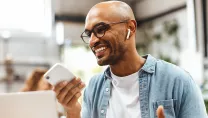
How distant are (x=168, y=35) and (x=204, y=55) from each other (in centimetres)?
113

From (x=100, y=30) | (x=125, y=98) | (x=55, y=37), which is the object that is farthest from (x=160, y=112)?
(x=55, y=37)

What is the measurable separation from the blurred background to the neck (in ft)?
9.91

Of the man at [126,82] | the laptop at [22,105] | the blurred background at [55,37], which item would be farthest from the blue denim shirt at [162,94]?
the blurred background at [55,37]

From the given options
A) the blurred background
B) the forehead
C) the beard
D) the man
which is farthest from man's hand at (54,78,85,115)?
the blurred background

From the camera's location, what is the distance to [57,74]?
1.18 metres

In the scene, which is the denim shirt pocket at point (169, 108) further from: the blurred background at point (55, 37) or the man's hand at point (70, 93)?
the blurred background at point (55, 37)

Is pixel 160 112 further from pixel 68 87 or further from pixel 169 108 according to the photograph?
pixel 68 87

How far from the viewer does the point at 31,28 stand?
4.95m

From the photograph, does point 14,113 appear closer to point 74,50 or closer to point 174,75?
point 174,75

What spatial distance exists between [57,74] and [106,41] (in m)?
0.25

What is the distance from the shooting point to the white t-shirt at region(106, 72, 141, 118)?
1353mm

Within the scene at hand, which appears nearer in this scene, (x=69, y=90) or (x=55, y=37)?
(x=69, y=90)

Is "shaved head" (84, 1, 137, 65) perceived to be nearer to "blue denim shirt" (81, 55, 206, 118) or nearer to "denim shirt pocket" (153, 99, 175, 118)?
"blue denim shirt" (81, 55, 206, 118)

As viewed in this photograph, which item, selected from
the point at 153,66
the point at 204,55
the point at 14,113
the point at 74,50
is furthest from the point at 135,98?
the point at 74,50
